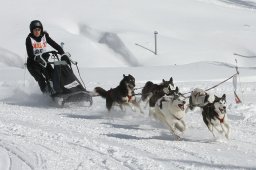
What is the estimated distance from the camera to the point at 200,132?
24.2ft

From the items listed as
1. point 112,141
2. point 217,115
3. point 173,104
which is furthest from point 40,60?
point 217,115

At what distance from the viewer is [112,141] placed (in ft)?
22.1

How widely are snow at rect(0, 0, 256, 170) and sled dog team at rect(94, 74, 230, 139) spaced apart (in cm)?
18

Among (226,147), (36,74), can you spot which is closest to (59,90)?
(36,74)

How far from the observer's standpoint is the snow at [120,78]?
5957mm

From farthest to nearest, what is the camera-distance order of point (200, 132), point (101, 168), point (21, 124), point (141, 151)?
point (21, 124)
point (200, 132)
point (141, 151)
point (101, 168)

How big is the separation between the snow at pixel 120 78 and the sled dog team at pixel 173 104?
182 millimetres

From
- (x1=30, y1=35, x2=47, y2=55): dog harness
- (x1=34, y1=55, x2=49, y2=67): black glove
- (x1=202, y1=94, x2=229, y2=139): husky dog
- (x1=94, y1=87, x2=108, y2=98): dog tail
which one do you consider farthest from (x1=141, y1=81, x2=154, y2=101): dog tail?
(x1=202, y1=94, x2=229, y2=139): husky dog

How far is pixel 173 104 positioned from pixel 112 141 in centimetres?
93

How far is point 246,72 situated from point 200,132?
22.7ft

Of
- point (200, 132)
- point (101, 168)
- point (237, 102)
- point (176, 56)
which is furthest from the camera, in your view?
point (176, 56)

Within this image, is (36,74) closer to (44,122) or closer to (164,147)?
(44,122)

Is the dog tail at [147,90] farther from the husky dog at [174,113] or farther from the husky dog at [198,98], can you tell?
the husky dog at [174,113]

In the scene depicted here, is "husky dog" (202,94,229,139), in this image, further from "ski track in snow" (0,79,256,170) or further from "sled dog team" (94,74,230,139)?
"ski track in snow" (0,79,256,170)
